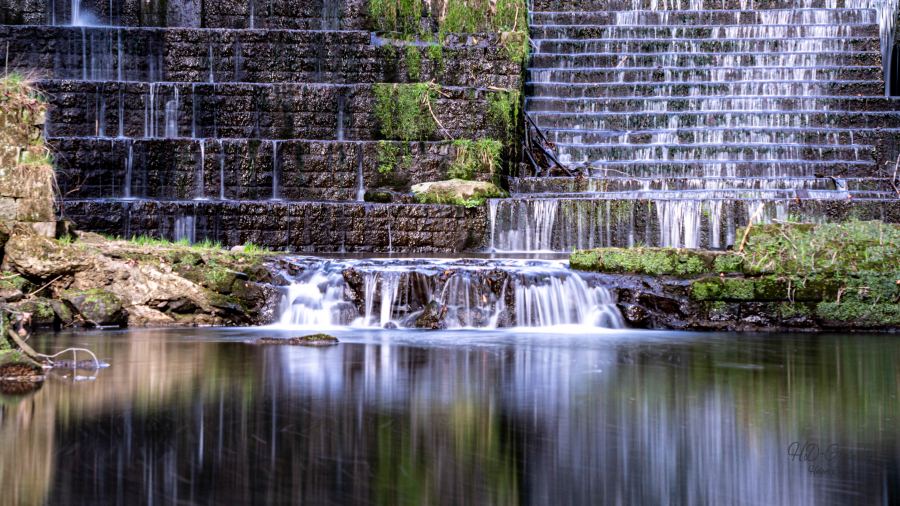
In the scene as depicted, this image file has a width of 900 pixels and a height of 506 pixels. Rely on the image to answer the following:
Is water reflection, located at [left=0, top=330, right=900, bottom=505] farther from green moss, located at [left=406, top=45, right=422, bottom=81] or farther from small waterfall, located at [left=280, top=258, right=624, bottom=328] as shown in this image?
green moss, located at [left=406, top=45, right=422, bottom=81]

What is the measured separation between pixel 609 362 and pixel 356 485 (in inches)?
177

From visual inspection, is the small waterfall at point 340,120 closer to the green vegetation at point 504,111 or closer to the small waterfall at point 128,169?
the green vegetation at point 504,111

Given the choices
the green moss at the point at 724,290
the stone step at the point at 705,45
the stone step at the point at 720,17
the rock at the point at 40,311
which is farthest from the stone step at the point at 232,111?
the rock at the point at 40,311

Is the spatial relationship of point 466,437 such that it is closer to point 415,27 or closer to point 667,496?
point 667,496

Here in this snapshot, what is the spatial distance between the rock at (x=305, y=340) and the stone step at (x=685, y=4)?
51.6 ft

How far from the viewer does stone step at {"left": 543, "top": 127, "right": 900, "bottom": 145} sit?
1920 centimetres

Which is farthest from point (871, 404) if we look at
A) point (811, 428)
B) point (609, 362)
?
point (609, 362)

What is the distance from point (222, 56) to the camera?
1919cm

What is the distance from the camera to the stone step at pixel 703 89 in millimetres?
20781

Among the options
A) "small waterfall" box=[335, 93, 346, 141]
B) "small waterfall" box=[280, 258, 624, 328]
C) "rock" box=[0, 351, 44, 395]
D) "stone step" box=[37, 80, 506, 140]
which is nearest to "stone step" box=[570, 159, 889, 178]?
"stone step" box=[37, 80, 506, 140]

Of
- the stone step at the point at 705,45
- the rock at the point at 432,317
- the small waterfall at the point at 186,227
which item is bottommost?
the rock at the point at 432,317

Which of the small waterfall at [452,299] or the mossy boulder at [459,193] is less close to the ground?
the mossy boulder at [459,193]

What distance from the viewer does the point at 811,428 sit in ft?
17.0

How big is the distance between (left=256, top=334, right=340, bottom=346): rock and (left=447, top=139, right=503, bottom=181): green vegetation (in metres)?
7.80
